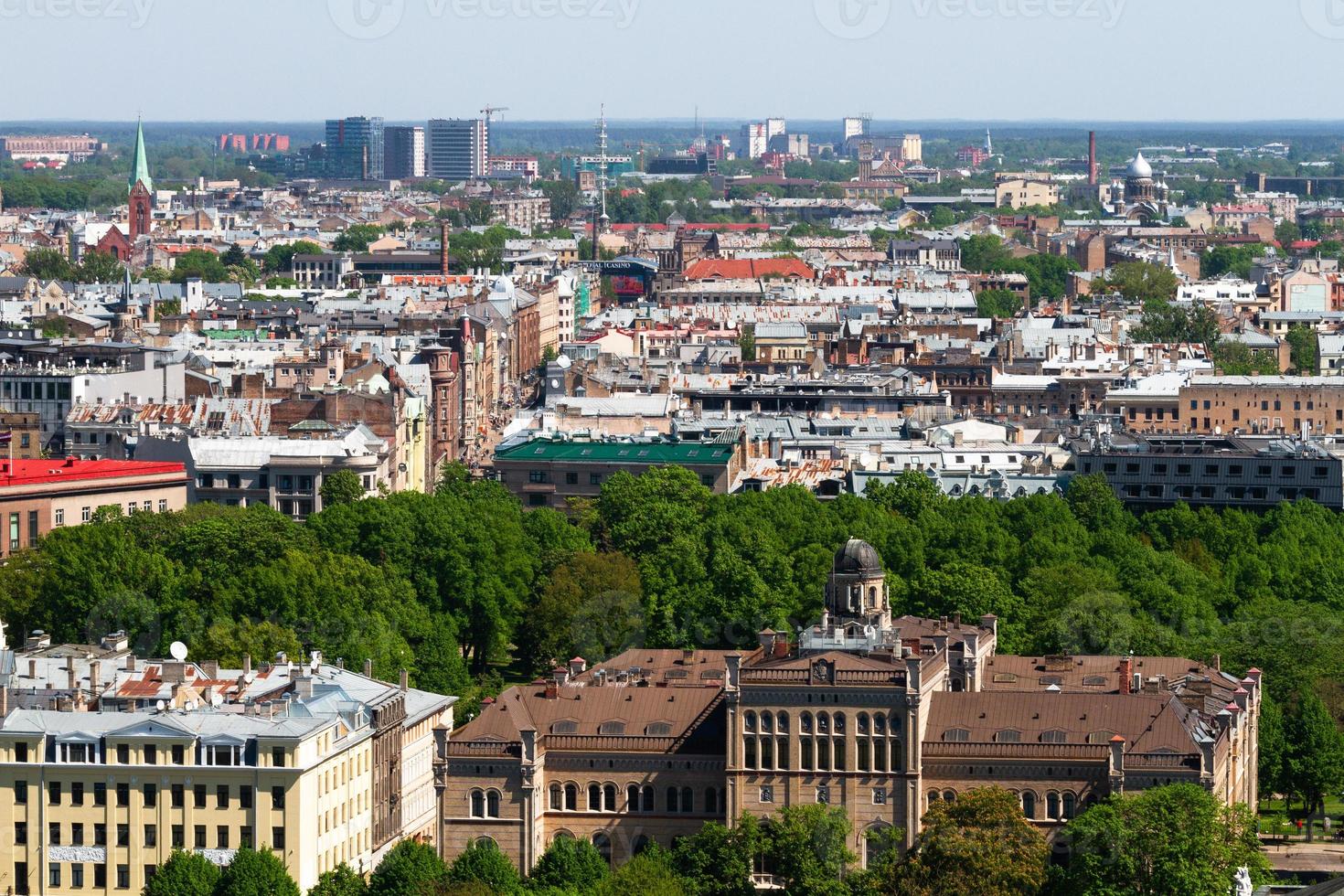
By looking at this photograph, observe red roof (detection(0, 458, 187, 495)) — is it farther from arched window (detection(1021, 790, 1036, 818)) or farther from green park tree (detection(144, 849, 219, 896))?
arched window (detection(1021, 790, 1036, 818))

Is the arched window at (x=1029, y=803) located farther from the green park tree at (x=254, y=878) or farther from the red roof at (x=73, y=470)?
the red roof at (x=73, y=470)

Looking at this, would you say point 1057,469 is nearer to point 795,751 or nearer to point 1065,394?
point 1065,394

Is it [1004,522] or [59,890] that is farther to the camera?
[1004,522]

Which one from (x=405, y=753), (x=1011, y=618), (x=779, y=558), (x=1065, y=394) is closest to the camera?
(x=405, y=753)

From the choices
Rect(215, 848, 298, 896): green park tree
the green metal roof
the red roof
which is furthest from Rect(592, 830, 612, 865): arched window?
the green metal roof

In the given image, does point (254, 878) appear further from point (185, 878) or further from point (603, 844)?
point (603, 844)

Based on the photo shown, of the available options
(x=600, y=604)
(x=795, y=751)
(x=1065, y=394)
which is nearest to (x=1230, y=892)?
(x=795, y=751)
